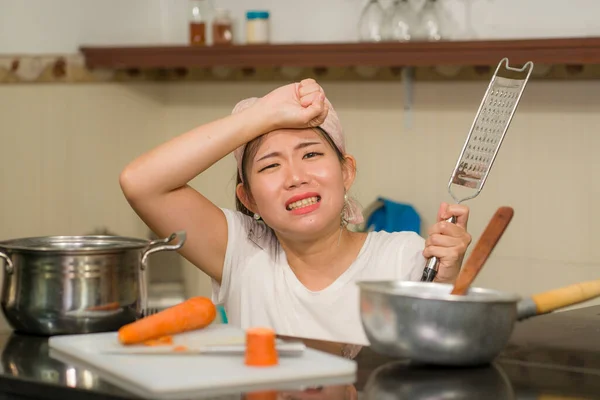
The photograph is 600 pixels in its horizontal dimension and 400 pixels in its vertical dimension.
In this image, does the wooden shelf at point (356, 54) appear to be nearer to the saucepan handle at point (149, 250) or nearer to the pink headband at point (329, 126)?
the pink headband at point (329, 126)

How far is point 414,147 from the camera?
9.81 ft

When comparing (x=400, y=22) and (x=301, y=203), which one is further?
(x=400, y=22)

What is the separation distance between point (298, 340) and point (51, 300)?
328 mm

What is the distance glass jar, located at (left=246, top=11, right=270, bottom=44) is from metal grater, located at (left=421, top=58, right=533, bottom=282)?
5.64ft

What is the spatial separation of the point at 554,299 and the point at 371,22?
187 cm

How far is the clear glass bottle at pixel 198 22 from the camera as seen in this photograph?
3213mm

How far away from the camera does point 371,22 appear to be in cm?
288

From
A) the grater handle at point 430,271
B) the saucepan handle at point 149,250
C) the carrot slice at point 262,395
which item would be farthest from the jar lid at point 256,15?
the carrot slice at point 262,395

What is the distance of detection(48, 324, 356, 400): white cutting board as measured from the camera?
96 centimetres

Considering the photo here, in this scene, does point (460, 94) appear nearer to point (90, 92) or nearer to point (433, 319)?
point (90, 92)

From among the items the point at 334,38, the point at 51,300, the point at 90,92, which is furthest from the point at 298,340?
the point at 90,92

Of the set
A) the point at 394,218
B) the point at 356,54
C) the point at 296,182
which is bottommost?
the point at 394,218

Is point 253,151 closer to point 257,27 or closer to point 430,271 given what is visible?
point 430,271

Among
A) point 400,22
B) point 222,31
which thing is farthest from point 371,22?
point 222,31
